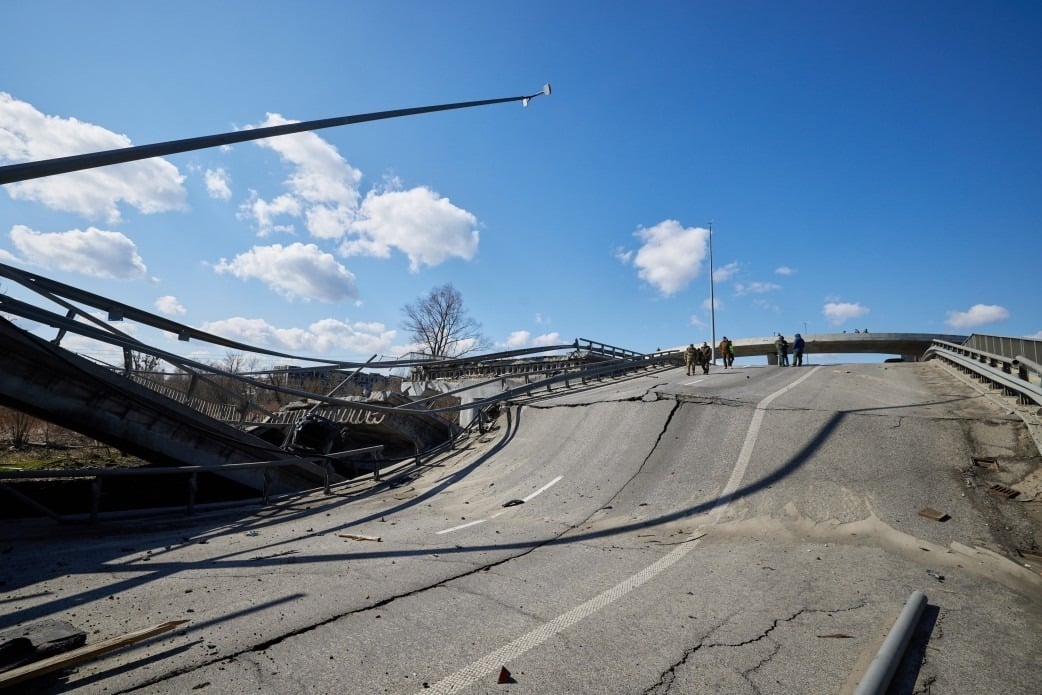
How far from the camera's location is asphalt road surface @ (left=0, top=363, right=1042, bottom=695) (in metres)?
3.00

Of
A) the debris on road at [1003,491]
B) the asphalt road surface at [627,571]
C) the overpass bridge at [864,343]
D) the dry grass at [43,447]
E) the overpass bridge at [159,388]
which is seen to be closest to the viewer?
the asphalt road surface at [627,571]

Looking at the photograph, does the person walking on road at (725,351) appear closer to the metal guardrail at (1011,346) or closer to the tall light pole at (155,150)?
the metal guardrail at (1011,346)

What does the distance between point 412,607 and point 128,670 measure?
5.86ft

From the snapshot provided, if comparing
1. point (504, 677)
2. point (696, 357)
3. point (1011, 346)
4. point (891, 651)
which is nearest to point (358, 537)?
point (504, 677)

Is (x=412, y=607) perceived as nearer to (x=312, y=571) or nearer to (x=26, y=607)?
(x=312, y=571)

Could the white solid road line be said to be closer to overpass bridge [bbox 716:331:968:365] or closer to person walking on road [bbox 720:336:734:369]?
person walking on road [bbox 720:336:734:369]

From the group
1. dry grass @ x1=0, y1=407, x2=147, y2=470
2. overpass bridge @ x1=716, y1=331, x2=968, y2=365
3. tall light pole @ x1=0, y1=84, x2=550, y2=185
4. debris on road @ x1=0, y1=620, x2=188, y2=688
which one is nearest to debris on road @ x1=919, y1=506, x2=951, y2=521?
debris on road @ x1=0, y1=620, x2=188, y2=688

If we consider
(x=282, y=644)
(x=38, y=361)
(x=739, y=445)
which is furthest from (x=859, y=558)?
(x=38, y=361)

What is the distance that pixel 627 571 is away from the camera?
4.79 m

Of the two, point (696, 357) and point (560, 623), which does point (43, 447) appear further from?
point (696, 357)

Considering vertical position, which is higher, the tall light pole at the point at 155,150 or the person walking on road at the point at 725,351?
the tall light pole at the point at 155,150

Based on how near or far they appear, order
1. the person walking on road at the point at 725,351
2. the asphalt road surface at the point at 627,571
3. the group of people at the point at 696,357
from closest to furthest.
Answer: the asphalt road surface at the point at 627,571
the group of people at the point at 696,357
the person walking on road at the point at 725,351

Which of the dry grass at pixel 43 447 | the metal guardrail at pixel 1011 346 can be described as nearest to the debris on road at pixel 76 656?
the metal guardrail at pixel 1011 346

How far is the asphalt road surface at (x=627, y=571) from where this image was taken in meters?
3.00
